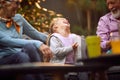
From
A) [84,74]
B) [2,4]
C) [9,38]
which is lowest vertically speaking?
[84,74]

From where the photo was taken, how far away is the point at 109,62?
1.77 meters

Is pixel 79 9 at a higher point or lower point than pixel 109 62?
higher

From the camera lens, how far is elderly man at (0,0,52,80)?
2.65 metres

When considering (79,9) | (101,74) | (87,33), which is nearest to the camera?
(101,74)

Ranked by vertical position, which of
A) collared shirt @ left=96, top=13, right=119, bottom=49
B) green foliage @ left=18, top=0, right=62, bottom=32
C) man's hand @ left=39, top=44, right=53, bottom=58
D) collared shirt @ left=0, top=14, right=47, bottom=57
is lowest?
man's hand @ left=39, top=44, right=53, bottom=58

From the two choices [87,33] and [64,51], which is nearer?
[64,51]

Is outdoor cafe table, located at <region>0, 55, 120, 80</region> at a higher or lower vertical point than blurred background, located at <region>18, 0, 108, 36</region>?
lower

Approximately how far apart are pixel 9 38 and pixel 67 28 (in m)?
0.68

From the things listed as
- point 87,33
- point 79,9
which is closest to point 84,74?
point 87,33

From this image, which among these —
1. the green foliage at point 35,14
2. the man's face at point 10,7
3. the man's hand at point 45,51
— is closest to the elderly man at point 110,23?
the man's hand at point 45,51

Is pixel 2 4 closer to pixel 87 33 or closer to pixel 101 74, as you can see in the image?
pixel 101 74

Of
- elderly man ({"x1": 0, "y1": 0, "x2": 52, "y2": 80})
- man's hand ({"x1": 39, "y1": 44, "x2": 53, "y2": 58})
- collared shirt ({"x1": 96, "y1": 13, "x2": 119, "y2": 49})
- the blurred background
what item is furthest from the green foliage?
man's hand ({"x1": 39, "y1": 44, "x2": 53, "y2": 58})

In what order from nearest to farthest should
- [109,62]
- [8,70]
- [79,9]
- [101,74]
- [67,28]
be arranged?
1. [8,70]
2. [109,62]
3. [101,74]
4. [67,28]
5. [79,9]

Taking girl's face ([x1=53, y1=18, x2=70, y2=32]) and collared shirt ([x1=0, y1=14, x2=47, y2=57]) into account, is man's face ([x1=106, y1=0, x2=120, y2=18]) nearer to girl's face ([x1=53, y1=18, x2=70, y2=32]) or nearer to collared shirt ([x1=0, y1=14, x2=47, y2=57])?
girl's face ([x1=53, y1=18, x2=70, y2=32])
